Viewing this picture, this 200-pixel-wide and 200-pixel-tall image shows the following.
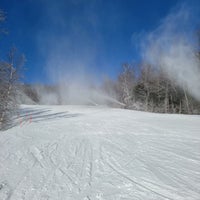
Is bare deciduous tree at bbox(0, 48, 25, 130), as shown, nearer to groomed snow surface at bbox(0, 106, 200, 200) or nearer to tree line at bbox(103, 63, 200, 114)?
groomed snow surface at bbox(0, 106, 200, 200)

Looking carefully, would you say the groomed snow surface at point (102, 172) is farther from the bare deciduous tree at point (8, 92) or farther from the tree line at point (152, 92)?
the tree line at point (152, 92)

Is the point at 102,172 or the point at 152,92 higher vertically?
the point at 152,92

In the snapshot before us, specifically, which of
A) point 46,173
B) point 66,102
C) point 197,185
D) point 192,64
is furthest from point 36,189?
point 66,102

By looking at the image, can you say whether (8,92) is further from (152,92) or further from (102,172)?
(152,92)

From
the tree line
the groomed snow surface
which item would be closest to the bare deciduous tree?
the groomed snow surface

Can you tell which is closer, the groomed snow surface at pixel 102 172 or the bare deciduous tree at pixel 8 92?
the groomed snow surface at pixel 102 172

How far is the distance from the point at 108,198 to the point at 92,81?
3914 cm

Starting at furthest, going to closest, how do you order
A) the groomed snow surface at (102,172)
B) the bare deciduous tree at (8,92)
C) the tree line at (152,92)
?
the tree line at (152,92)
the bare deciduous tree at (8,92)
the groomed snow surface at (102,172)

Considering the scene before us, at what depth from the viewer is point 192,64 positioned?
23.5 m

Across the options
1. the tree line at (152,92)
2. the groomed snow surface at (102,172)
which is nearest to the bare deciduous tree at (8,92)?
the groomed snow surface at (102,172)

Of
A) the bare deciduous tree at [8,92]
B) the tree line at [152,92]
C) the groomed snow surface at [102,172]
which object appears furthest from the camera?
the tree line at [152,92]

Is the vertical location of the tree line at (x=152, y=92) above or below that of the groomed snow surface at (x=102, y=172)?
above

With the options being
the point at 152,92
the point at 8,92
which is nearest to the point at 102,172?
the point at 8,92

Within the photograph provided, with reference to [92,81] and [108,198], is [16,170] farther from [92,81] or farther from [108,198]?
[92,81]
